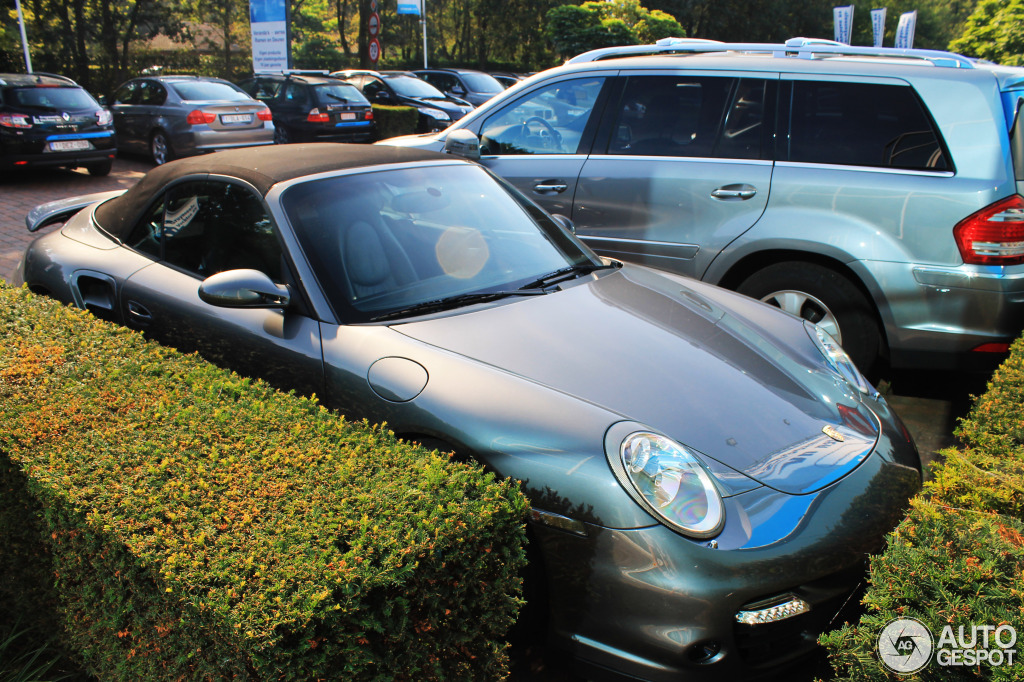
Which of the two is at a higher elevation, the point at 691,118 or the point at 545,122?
the point at 691,118

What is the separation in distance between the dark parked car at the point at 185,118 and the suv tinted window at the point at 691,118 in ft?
29.0

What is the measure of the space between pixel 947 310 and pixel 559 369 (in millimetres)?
2601

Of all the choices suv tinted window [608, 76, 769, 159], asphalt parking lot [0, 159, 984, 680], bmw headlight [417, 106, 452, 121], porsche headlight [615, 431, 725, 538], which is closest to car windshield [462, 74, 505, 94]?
bmw headlight [417, 106, 452, 121]

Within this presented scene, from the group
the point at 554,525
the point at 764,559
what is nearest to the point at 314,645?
the point at 554,525

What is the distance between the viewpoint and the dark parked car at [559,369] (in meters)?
2.16

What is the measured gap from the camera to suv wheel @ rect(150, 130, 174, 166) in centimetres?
1223

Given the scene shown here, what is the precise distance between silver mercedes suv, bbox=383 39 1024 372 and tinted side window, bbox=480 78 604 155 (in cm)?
1

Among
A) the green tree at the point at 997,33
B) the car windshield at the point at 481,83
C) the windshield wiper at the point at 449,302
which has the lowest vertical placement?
the car windshield at the point at 481,83

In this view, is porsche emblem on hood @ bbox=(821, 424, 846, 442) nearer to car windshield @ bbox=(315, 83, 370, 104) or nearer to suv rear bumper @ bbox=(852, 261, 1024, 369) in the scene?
suv rear bumper @ bbox=(852, 261, 1024, 369)

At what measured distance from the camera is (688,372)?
271 cm

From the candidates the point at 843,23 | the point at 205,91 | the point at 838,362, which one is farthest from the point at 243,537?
the point at 843,23

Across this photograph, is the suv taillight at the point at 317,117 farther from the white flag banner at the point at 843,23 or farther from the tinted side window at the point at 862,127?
the white flag banner at the point at 843,23

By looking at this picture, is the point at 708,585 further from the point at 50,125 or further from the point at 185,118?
the point at 185,118

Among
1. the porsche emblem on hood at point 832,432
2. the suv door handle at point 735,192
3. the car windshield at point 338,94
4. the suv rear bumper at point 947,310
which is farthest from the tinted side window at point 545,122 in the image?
Result: the car windshield at point 338,94
